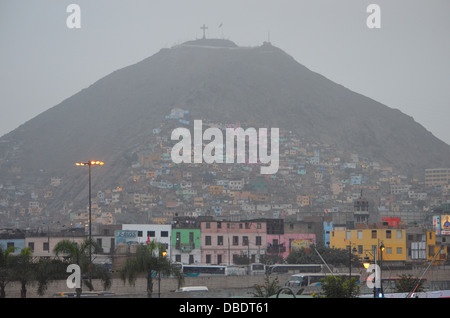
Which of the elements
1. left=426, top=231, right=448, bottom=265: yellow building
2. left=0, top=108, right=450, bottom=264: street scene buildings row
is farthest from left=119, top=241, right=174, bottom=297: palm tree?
left=0, top=108, right=450, bottom=264: street scene buildings row

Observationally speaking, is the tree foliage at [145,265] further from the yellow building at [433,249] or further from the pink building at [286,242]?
the pink building at [286,242]

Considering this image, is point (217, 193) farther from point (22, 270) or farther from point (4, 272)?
point (4, 272)

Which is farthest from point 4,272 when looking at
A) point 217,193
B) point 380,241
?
point 217,193

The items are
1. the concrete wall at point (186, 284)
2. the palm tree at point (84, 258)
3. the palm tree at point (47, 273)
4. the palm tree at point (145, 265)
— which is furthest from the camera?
the concrete wall at point (186, 284)

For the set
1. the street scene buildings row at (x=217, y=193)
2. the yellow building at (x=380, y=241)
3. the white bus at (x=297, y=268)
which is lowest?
Result: the white bus at (x=297, y=268)

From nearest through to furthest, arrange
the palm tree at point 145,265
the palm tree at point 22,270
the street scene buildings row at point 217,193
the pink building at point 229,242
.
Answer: the palm tree at point 22,270 < the palm tree at point 145,265 < the pink building at point 229,242 < the street scene buildings row at point 217,193

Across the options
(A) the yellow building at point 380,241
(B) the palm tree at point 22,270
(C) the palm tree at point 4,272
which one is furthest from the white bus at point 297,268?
(C) the palm tree at point 4,272
